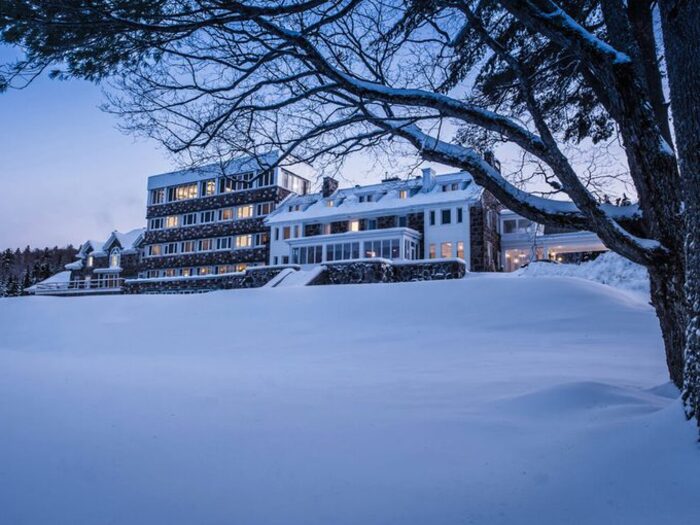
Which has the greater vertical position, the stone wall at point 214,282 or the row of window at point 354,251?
the row of window at point 354,251

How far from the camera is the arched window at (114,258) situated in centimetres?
4912

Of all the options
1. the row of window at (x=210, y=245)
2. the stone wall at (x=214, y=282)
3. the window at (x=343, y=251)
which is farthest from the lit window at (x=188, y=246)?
the window at (x=343, y=251)

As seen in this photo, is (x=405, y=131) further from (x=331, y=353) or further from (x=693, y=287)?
(x=331, y=353)

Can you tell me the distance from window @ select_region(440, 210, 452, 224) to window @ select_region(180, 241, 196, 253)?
2438 centimetres

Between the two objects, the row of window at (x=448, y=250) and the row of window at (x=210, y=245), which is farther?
the row of window at (x=210, y=245)

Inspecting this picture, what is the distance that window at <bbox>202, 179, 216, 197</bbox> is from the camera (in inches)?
1724

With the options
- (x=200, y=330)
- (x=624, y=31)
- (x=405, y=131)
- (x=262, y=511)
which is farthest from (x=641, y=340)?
(x=200, y=330)

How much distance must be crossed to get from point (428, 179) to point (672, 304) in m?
32.2

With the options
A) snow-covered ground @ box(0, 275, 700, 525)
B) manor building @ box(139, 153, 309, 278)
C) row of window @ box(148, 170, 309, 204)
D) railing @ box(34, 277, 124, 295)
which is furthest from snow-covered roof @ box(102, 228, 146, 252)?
snow-covered ground @ box(0, 275, 700, 525)

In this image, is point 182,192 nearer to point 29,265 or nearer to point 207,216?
point 207,216

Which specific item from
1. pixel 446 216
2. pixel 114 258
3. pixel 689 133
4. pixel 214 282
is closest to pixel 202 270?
pixel 114 258

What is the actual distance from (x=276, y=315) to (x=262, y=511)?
1338 cm

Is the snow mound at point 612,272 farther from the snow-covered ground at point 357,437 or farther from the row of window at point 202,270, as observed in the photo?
the row of window at point 202,270

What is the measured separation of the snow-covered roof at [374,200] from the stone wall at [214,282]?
9.99 meters
